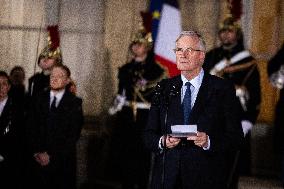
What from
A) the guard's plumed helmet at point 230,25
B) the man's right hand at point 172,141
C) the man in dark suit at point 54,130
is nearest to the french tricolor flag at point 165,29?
the guard's plumed helmet at point 230,25

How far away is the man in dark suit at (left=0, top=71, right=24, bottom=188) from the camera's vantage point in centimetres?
579

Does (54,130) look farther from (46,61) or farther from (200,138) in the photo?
(200,138)

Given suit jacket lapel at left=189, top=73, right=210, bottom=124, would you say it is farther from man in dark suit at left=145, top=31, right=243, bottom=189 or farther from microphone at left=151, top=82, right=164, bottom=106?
microphone at left=151, top=82, right=164, bottom=106

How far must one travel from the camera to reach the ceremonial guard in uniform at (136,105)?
7.33 meters

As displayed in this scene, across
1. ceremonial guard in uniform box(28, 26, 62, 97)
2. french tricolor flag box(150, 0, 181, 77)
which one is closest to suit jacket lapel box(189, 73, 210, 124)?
ceremonial guard in uniform box(28, 26, 62, 97)

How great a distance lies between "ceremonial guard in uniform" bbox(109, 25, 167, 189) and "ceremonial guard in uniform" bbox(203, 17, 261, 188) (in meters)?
0.90

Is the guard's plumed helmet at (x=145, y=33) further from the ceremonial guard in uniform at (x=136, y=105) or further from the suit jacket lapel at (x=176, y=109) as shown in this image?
the suit jacket lapel at (x=176, y=109)

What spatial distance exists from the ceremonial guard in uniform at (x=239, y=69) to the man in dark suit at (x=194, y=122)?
9.44ft

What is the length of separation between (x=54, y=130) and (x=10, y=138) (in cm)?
44

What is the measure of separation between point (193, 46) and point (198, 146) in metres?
0.59

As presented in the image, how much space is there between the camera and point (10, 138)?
5.79 m

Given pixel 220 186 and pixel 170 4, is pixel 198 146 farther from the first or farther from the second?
pixel 170 4

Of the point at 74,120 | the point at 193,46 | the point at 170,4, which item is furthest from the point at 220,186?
the point at 170,4

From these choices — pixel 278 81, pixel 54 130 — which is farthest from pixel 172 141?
pixel 54 130
